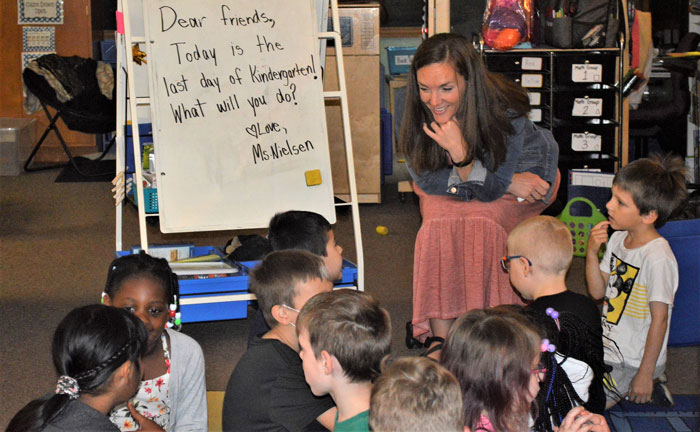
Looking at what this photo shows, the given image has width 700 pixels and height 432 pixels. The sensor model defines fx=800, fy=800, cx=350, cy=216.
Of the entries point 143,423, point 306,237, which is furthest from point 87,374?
point 306,237

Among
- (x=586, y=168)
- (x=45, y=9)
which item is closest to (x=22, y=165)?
(x=45, y=9)

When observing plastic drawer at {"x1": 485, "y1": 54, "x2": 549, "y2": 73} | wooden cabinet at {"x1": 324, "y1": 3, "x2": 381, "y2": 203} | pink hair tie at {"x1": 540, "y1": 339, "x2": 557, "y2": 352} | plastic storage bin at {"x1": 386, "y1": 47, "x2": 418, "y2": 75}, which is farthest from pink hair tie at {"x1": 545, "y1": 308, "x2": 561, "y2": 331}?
plastic storage bin at {"x1": 386, "y1": 47, "x2": 418, "y2": 75}

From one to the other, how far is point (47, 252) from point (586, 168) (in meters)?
3.37

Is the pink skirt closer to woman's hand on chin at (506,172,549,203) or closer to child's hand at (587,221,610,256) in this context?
woman's hand on chin at (506,172,549,203)

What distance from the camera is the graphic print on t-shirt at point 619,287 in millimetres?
2777

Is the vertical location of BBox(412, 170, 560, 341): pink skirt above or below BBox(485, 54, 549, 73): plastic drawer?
below

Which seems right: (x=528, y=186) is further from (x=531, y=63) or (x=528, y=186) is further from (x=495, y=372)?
(x=531, y=63)

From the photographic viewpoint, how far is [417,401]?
1.41 meters

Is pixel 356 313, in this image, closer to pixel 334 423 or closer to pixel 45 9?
pixel 334 423

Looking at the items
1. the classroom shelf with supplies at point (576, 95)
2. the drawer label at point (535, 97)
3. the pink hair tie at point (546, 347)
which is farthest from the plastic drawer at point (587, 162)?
the pink hair tie at point (546, 347)

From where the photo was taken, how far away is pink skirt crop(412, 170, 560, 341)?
9.12 ft

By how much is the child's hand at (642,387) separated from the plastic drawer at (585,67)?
2594mm

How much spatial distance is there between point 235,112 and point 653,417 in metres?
1.92

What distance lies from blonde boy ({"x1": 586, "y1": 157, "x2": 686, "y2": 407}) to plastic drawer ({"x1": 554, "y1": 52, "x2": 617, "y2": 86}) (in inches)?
84.0
